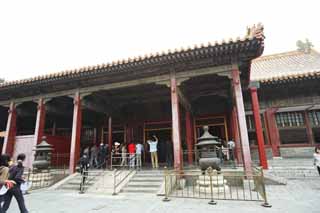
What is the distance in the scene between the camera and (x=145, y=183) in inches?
265

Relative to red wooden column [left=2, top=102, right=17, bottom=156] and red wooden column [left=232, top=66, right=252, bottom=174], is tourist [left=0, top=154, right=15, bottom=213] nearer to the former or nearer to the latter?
red wooden column [left=232, top=66, right=252, bottom=174]

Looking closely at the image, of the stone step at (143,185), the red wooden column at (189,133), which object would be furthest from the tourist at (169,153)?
the stone step at (143,185)

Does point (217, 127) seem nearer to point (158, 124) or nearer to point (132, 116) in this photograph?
point (158, 124)

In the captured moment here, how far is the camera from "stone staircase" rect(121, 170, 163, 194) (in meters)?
6.32

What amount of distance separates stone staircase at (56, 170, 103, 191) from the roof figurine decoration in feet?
13.7

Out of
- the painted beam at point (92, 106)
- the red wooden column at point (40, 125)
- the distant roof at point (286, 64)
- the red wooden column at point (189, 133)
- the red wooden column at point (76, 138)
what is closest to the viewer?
the red wooden column at point (76, 138)

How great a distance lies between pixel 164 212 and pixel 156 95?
754cm

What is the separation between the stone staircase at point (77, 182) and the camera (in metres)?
7.24

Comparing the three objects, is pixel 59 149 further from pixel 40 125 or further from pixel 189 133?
pixel 189 133

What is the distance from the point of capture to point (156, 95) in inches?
437

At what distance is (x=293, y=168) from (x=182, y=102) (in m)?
5.63

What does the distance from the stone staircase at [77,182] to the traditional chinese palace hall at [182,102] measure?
2.00ft

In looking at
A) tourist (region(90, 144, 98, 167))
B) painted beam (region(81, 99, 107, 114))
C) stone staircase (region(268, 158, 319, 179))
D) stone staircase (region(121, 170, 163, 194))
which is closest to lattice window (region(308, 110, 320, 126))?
stone staircase (region(268, 158, 319, 179))

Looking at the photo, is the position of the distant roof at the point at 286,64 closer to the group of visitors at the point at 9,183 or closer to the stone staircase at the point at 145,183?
the stone staircase at the point at 145,183
